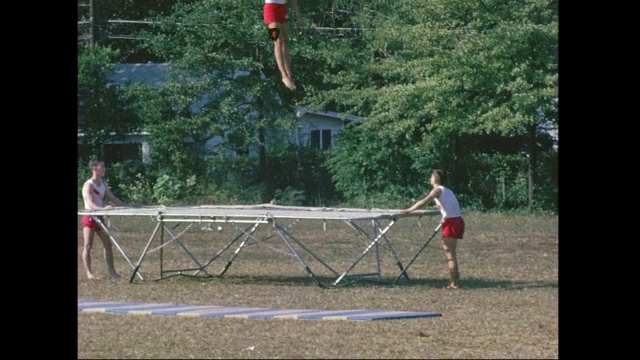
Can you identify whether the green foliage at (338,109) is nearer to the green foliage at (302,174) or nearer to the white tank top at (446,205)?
the green foliage at (302,174)

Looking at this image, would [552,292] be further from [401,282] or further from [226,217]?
[226,217]

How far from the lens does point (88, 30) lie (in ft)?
140

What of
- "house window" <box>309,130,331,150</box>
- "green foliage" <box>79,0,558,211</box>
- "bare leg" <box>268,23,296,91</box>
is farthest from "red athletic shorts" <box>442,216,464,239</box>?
"house window" <box>309,130,331,150</box>

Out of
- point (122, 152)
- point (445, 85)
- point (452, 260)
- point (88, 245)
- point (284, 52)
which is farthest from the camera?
point (122, 152)

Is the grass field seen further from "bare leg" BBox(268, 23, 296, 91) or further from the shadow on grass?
"bare leg" BBox(268, 23, 296, 91)

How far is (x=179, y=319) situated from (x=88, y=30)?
1199 inches

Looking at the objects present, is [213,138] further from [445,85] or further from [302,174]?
[445,85]

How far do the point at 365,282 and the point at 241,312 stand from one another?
13.8 ft

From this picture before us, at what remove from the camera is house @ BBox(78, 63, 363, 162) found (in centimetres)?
3847

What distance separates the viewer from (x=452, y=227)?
677 inches

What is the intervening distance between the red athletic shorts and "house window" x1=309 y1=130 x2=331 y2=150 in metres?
22.9

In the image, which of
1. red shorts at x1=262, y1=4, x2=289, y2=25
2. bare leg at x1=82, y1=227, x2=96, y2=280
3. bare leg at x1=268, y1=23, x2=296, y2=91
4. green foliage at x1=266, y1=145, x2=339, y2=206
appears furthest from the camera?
green foliage at x1=266, y1=145, x2=339, y2=206

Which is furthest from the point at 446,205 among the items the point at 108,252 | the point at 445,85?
the point at 445,85
